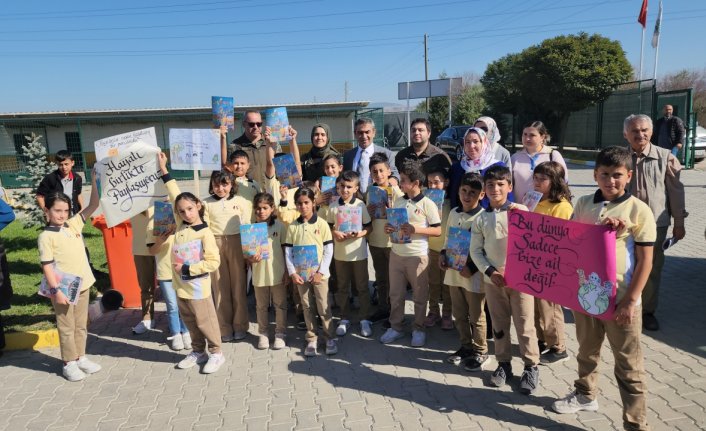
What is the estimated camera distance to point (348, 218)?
484 centimetres

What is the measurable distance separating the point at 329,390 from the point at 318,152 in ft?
9.59

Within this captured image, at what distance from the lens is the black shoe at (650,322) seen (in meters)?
4.81

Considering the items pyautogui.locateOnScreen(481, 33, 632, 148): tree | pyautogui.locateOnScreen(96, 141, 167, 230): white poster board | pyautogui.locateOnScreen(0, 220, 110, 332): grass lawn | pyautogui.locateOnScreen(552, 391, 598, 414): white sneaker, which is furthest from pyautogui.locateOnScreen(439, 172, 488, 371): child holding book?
pyautogui.locateOnScreen(481, 33, 632, 148): tree

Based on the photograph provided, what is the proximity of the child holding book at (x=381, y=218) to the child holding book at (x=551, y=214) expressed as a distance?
139cm

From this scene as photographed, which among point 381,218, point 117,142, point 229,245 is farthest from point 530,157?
point 117,142

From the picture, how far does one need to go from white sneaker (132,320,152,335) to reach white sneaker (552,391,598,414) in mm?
4329

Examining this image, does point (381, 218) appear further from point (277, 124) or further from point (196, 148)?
point (196, 148)

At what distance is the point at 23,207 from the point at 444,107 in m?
32.3

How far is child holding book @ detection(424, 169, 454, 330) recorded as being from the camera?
4746 millimetres

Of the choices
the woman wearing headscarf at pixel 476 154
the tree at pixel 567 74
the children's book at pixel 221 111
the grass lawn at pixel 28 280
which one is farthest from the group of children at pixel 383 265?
the tree at pixel 567 74

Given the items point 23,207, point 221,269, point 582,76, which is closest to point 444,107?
point 582,76

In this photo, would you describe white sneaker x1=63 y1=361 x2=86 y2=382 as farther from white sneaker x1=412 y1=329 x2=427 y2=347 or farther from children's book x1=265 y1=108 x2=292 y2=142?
white sneaker x1=412 y1=329 x2=427 y2=347

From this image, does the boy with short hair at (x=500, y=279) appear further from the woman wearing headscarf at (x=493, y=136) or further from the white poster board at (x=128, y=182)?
the white poster board at (x=128, y=182)

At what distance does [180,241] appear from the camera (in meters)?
4.30
